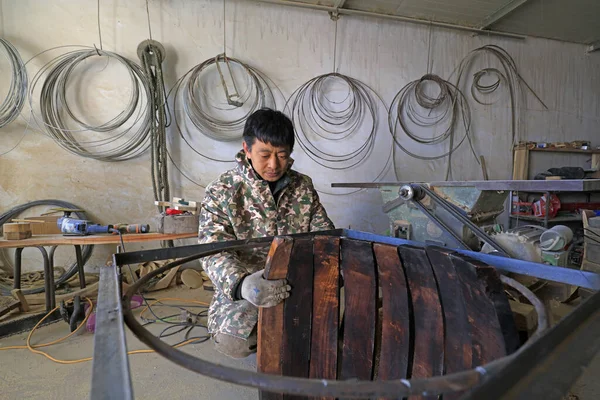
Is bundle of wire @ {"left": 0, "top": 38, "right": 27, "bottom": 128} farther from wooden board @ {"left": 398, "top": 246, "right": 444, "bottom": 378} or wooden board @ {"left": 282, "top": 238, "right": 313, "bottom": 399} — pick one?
wooden board @ {"left": 398, "top": 246, "right": 444, "bottom": 378}

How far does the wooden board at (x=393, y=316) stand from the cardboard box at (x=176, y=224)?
1.84 meters

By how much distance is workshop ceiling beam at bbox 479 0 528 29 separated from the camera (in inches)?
135

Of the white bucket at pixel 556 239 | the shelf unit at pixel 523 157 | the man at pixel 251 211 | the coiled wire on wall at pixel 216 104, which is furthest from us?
the shelf unit at pixel 523 157

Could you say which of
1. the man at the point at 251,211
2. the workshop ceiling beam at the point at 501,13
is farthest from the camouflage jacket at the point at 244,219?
the workshop ceiling beam at the point at 501,13

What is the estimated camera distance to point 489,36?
13.3ft

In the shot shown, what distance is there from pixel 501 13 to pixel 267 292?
14.0 feet

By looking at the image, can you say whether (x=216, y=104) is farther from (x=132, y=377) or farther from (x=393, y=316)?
(x=393, y=316)

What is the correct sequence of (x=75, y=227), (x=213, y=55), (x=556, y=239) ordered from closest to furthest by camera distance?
(x=556, y=239)
(x=75, y=227)
(x=213, y=55)

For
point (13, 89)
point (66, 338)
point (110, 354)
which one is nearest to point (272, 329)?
point (110, 354)

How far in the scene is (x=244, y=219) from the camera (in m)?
1.61

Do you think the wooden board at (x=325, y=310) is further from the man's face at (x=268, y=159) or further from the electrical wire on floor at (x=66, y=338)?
the electrical wire on floor at (x=66, y=338)

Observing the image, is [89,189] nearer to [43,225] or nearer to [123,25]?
[43,225]

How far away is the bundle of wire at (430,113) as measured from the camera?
3.72 m

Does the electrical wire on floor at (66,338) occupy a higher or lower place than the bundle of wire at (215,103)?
lower
